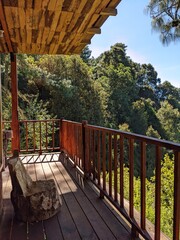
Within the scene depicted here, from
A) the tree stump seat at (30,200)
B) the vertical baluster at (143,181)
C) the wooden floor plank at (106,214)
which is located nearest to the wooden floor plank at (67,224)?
the tree stump seat at (30,200)

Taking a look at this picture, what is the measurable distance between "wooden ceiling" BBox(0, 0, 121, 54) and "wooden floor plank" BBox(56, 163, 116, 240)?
2.31 m

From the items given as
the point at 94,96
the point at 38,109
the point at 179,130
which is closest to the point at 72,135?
the point at 38,109

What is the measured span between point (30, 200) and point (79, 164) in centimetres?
192

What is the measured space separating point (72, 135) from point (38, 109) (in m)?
7.86

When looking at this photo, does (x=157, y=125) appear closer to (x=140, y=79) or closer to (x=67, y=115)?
(x=140, y=79)

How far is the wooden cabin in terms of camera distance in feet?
6.49

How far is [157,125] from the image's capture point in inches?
906

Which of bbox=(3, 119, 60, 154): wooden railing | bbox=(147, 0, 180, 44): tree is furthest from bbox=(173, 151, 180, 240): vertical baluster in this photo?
bbox=(147, 0, 180, 44): tree

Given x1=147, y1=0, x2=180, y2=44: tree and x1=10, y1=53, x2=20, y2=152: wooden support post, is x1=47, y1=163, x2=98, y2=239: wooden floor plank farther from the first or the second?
x1=147, y1=0, x2=180, y2=44: tree

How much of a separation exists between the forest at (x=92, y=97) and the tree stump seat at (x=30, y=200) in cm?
409

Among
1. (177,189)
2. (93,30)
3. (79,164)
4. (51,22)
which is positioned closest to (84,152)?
(79,164)

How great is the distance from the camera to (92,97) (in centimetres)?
1471

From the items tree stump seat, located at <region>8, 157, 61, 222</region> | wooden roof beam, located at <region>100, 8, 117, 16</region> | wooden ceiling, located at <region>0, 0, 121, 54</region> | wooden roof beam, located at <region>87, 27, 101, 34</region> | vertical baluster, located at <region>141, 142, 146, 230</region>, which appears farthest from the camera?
wooden roof beam, located at <region>87, 27, 101, 34</region>

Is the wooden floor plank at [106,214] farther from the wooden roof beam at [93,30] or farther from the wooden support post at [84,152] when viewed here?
the wooden roof beam at [93,30]
